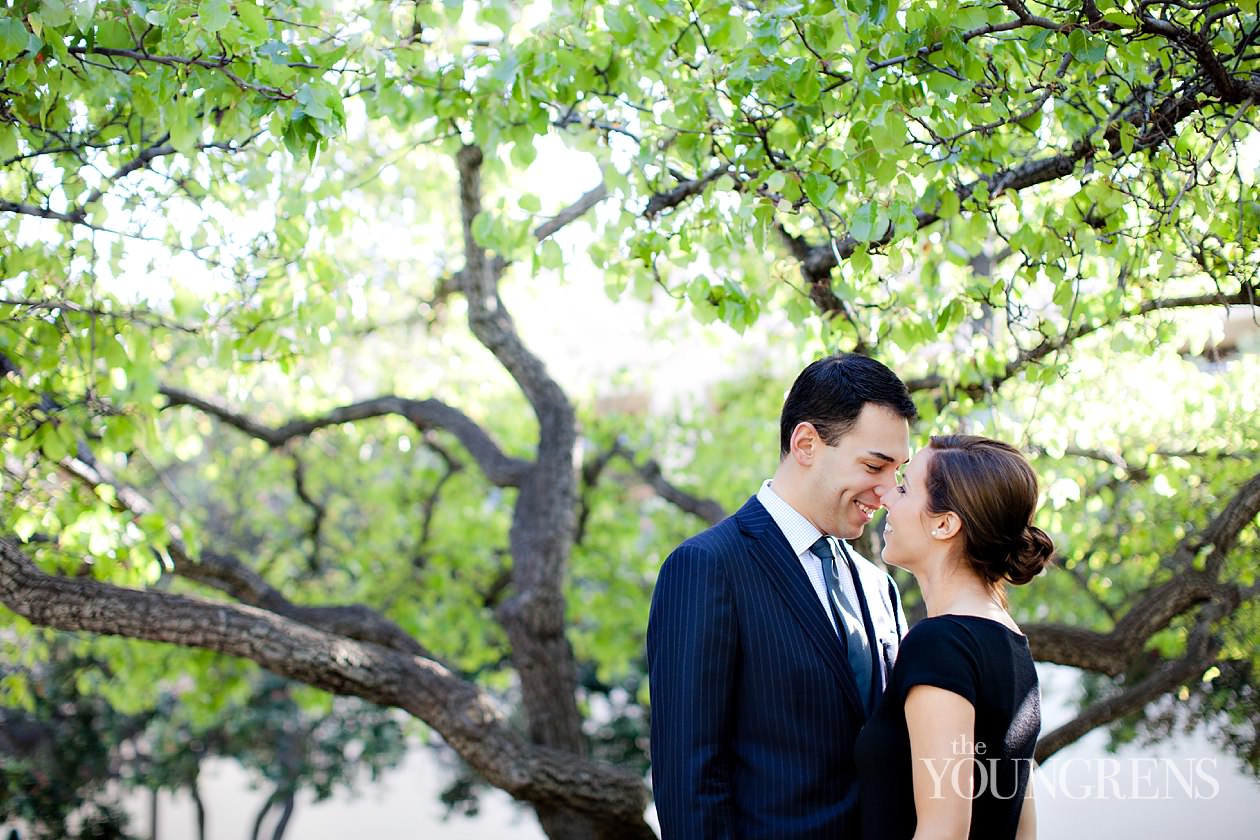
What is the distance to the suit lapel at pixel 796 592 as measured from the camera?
2.48 m

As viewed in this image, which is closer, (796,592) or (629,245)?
(796,592)

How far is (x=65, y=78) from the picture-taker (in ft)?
11.5

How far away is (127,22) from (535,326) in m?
6.43

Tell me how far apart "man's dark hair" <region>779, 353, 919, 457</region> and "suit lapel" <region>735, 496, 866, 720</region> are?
8.6 inches

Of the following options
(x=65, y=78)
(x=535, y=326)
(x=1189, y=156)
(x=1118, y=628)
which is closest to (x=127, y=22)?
(x=65, y=78)

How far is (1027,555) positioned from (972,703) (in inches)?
16.6

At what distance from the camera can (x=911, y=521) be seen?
252 centimetres

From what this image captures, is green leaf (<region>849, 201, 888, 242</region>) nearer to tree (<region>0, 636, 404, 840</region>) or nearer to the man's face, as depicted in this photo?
the man's face

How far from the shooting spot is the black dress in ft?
7.46

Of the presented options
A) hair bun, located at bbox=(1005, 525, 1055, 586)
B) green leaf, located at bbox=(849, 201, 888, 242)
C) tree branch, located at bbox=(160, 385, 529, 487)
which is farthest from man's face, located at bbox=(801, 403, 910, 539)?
tree branch, located at bbox=(160, 385, 529, 487)

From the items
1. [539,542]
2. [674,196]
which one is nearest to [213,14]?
[674,196]

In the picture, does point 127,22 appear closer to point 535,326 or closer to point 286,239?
point 286,239

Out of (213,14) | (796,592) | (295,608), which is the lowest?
(796,592)

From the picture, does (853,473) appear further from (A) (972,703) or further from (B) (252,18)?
(B) (252,18)
